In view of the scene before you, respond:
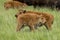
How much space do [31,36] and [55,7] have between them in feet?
19.3

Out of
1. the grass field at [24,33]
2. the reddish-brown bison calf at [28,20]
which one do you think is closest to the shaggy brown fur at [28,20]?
the reddish-brown bison calf at [28,20]

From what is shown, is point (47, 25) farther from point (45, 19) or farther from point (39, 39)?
point (39, 39)

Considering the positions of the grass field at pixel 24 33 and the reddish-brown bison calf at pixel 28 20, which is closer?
the grass field at pixel 24 33

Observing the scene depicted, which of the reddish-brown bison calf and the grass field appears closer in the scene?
the grass field

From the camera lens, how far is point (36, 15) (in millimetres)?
7035

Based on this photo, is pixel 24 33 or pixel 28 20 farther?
pixel 28 20

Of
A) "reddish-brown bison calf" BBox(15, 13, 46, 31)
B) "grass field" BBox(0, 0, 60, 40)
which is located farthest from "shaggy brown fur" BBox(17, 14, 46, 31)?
"grass field" BBox(0, 0, 60, 40)

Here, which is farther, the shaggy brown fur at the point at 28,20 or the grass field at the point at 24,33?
the shaggy brown fur at the point at 28,20

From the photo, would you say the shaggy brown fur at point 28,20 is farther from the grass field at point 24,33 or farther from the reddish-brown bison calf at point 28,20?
the grass field at point 24,33

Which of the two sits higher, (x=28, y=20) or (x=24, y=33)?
(x=28, y=20)

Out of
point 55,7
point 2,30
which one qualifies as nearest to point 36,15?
point 2,30

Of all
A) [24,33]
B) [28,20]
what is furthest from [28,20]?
[24,33]

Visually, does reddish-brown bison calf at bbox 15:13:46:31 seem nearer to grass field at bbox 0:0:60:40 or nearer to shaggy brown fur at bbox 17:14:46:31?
shaggy brown fur at bbox 17:14:46:31

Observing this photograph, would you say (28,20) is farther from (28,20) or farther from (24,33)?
(24,33)
